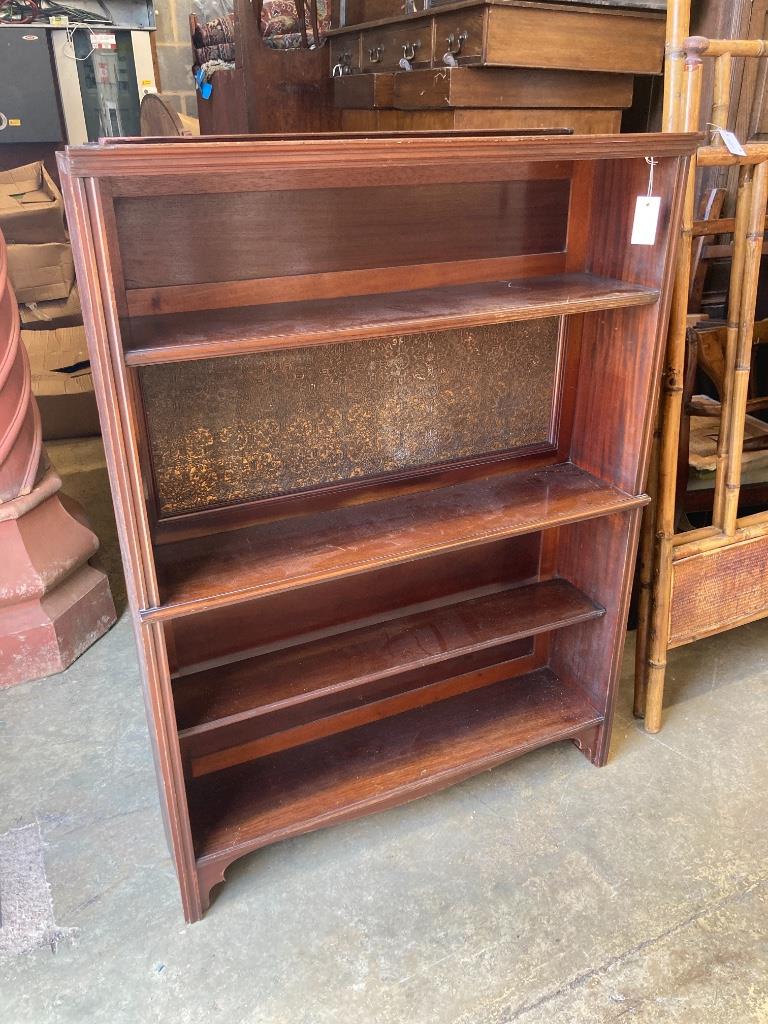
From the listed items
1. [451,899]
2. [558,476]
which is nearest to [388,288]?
[558,476]

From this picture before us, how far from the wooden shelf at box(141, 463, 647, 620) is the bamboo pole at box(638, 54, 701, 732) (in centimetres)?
22

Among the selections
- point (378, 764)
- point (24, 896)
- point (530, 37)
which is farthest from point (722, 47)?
point (24, 896)

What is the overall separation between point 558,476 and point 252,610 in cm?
77

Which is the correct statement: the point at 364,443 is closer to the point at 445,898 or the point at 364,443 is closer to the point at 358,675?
the point at 358,675

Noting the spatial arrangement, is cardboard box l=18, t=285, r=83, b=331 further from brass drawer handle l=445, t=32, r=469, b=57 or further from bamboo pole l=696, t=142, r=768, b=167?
bamboo pole l=696, t=142, r=768, b=167

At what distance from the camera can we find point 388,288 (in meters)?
1.66

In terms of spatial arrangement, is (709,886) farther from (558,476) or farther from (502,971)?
(558,476)

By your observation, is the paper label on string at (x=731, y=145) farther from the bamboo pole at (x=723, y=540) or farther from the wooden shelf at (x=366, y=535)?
the bamboo pole at (x=723, y=540)

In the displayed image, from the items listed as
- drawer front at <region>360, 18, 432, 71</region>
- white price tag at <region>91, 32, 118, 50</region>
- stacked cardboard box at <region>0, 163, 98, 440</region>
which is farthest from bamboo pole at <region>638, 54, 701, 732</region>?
white price tag at <region>91, 32, 118, 50</region>

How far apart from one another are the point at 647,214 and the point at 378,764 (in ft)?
4.30

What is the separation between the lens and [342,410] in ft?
5.66

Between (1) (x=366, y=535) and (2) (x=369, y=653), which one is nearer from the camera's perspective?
(1) (x=366, y=535)

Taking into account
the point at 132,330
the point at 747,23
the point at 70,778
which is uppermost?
the point at 747,23

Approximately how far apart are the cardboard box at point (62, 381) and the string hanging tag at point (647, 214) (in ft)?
10.2
